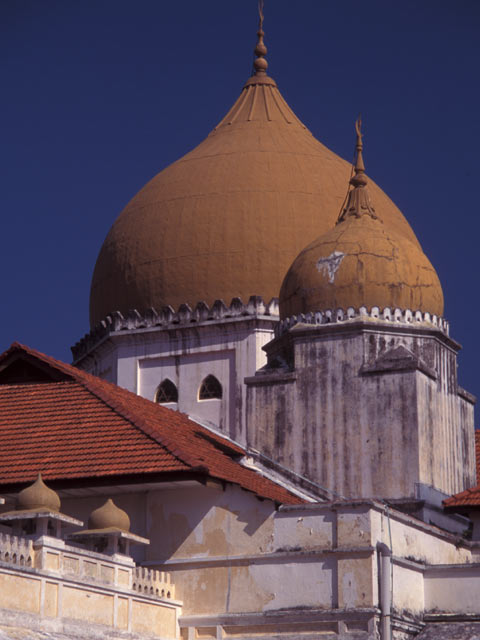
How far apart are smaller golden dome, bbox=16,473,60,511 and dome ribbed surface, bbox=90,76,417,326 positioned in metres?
12.3

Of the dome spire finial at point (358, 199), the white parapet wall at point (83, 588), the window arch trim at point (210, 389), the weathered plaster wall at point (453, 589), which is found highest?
the dome spire finial at point (358, 199)

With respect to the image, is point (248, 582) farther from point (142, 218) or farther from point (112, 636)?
point (142, 218)

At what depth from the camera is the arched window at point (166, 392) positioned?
35.6 m

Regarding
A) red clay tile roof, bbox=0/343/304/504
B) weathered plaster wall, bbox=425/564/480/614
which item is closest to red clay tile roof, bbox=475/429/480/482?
red clay tile roof, bbox=0/343/304/504

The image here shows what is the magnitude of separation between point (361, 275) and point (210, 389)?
5.74 meters

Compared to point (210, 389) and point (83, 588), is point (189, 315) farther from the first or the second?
point (83, 588)

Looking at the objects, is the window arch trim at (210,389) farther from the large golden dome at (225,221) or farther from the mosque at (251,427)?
the large golden dome at (225,221)

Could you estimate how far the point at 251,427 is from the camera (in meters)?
31.6

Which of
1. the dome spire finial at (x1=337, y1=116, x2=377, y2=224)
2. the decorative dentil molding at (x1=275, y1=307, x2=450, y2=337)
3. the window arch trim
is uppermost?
the dome spire finial at (x1=337, y1=116, x2=377, y2=224)

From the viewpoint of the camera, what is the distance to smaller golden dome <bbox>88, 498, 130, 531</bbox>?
80.0 ft

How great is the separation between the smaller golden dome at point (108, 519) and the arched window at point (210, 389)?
34.7 ft

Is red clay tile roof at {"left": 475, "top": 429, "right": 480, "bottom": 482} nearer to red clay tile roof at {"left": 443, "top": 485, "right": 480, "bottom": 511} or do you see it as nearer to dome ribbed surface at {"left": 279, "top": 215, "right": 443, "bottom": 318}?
red clay tile roof at {"left": 443, "top": 485, "right": 480, "bottom": 511}

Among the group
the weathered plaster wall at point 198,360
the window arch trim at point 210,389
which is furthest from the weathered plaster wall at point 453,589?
the window arch trim at point 210,389

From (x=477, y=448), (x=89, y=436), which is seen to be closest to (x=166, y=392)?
(x=477, y=448)
